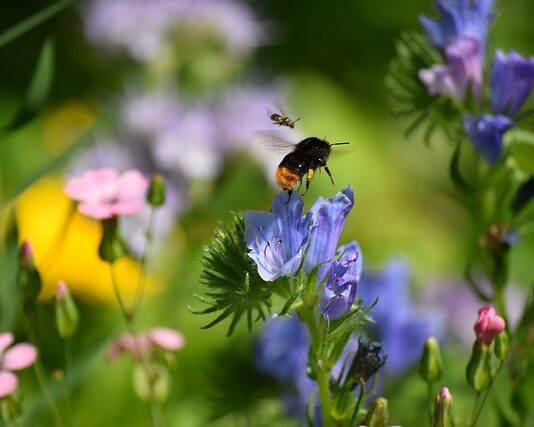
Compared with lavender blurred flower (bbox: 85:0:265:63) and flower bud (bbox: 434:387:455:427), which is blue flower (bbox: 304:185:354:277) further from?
lavender blurred flower (bbox: 85:0:265:63)

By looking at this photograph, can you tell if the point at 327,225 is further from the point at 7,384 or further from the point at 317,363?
the point at 7,384

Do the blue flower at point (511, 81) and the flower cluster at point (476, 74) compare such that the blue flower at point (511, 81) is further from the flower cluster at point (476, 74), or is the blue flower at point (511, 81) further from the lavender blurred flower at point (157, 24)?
the lavender blurred flower at point (157, 24)

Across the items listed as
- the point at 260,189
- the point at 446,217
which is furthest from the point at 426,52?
the point at 446,217

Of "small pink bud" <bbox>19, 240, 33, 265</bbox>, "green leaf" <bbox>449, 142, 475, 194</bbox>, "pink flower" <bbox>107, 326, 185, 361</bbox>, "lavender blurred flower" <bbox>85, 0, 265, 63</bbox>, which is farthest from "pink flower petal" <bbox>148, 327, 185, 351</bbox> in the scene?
"lavender blurred flower" <bbox>85, 0, 265, 63</bbox>

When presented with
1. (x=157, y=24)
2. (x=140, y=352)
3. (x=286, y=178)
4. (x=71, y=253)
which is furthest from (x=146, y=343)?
(x=157, y=24)

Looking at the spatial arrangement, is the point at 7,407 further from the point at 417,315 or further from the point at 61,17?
the point at 61,17

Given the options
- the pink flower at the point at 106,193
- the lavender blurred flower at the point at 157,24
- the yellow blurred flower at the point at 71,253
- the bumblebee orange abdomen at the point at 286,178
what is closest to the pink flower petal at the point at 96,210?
the pink flower at the point at 106,193
